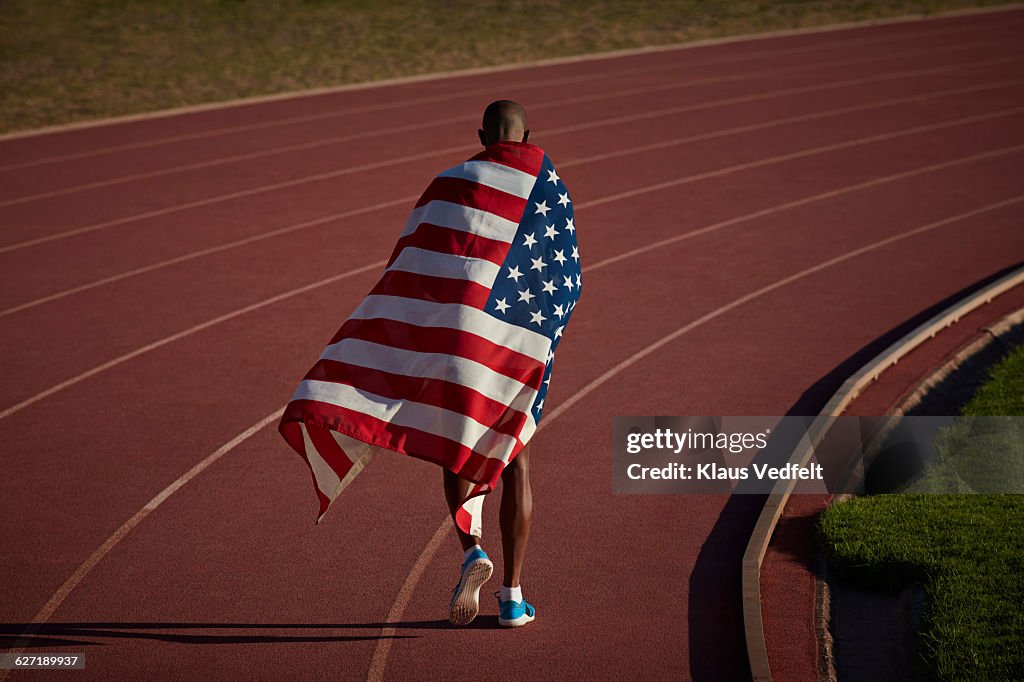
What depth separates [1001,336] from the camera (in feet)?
24.3

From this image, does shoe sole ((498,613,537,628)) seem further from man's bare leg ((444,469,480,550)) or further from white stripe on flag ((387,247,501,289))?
white stripe on flag ((387,247,501,289))

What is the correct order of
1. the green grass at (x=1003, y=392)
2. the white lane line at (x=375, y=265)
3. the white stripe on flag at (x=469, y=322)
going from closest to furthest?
the white stripe on flag at (x=469, y=322)
the green grass at (x=1003, y=392)
the white lane line at (x=375, y=265)

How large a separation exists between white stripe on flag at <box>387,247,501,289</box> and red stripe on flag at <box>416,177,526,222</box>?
186 mm

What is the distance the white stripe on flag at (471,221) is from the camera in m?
4.20

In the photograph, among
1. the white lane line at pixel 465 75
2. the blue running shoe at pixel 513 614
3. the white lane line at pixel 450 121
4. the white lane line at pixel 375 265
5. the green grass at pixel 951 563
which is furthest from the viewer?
the white lane line at pixel 465 75

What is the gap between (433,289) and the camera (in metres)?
4.21

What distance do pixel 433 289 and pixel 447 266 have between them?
0.10m

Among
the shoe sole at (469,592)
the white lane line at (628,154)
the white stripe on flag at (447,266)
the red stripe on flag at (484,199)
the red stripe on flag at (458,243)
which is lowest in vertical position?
the shoe sole at (469,592)

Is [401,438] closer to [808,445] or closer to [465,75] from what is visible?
[808,445]

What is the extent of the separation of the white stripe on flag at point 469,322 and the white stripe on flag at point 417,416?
0.30 meters

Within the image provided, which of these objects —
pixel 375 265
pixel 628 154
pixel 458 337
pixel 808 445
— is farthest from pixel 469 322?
pixel 628 154

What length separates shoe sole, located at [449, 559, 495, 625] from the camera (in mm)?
4066
